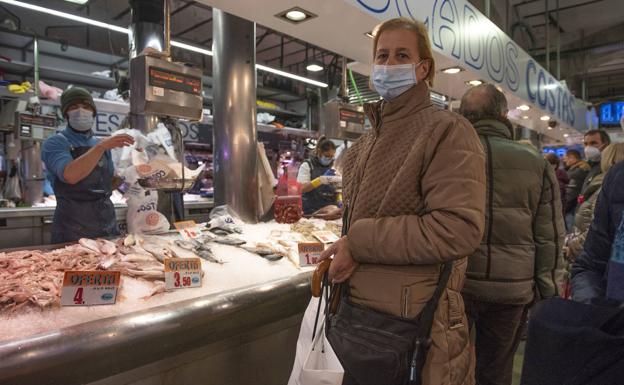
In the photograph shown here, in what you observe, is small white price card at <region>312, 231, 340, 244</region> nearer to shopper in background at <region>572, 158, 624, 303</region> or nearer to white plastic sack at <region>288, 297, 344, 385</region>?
white plastic sack at <region>288, 297, 344, 385</region>

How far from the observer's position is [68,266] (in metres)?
1.93

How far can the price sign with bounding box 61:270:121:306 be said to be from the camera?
1.59 m

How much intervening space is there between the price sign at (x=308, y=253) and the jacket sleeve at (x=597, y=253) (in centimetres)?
135

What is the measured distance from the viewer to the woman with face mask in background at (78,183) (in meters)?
2.86

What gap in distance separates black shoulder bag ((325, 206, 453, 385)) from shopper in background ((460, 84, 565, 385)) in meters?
0.90

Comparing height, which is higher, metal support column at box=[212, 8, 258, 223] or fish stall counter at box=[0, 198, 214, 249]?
metal support column at box=[212, 8, 258, 223]

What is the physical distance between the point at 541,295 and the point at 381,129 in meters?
1.39

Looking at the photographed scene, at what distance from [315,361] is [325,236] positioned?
5.28ft

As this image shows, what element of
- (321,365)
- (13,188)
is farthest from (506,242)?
(13,188)

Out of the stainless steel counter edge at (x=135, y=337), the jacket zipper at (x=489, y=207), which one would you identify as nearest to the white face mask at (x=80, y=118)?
the stainless steel counter edge at (x=135, y=337)

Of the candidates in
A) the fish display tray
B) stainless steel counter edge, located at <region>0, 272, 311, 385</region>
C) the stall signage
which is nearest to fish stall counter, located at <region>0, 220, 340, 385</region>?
stainless steel counter edge, located at <region>0, 272, 311, 385</region>

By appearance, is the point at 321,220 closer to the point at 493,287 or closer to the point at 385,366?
the point at 493,287

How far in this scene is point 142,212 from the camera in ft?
9.42

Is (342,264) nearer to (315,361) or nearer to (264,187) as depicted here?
(315,361)
